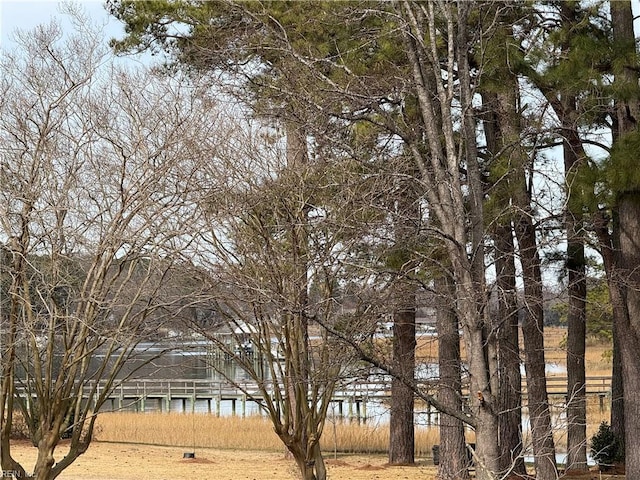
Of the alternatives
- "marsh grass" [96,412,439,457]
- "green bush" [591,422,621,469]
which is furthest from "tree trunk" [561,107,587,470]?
"marsh grass" [96,412,439,457]

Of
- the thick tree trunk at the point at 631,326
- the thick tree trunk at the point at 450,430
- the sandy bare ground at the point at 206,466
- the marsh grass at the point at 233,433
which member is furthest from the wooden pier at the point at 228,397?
the thick tree trunk at the point at 631,326

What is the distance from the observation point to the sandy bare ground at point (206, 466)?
46.9 feet

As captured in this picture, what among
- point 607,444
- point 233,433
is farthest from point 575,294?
point 233,433

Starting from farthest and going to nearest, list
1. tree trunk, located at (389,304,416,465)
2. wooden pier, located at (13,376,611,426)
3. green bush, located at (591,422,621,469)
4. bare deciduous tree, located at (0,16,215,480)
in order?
wooden pier, located at (13,376,611,426) < tree trunk, located at (389,304,416,465) < green bush, located at (591,422,621,469) < bare deciduous tree, located at (0,16,215,480)

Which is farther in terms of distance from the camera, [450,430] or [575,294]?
[575,294]

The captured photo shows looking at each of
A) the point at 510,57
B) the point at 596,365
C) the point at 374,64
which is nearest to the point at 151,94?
the point at 374,64

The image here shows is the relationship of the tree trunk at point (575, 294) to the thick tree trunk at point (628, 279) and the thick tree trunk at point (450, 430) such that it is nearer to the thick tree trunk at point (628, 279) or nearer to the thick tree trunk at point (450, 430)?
the thick tree trunk at point (628, 279)

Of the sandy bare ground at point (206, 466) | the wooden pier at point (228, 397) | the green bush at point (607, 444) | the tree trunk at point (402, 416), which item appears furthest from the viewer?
the wooden pier at point (228, 397)

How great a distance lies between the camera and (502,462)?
13086 mm

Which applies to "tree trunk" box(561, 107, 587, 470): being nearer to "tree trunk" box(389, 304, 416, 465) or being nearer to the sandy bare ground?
the sandy bare ground

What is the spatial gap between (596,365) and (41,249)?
3325 centimetres

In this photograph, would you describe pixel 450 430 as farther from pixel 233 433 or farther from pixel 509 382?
pixel 233 433

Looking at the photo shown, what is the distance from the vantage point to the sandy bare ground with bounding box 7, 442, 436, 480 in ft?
46.9

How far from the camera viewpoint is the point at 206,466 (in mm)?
15539
